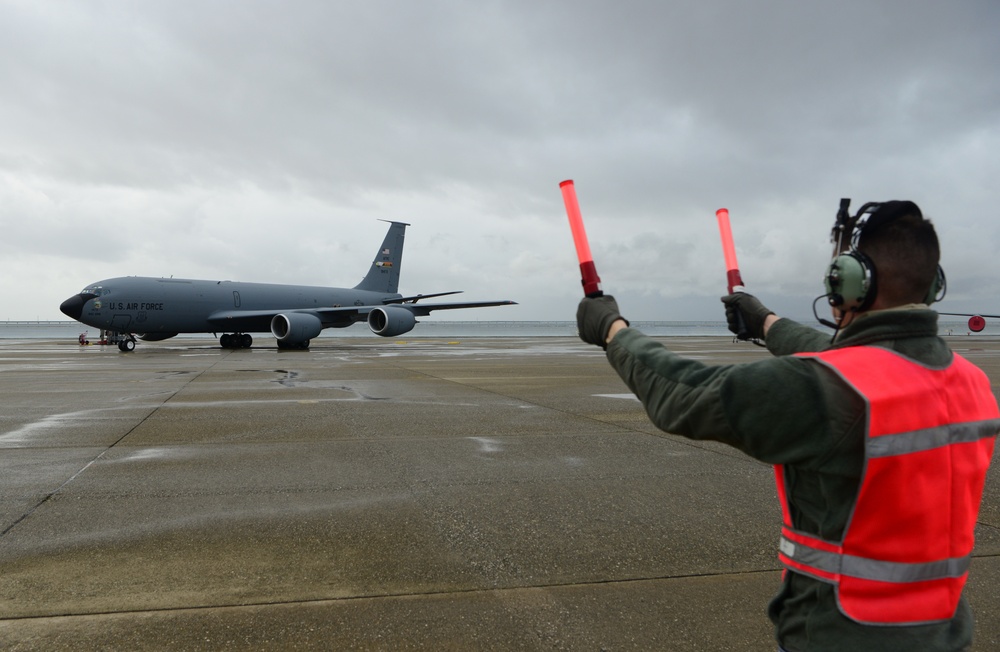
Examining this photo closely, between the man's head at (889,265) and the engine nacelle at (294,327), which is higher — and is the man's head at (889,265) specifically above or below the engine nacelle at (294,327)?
above

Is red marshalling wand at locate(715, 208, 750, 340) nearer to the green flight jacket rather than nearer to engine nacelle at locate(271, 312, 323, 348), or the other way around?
the green flight jacket

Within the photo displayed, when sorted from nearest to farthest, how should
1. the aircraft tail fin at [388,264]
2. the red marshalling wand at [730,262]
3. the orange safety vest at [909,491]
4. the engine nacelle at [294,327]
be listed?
the orange safety vest at [909,491] < the red marshalling wand at [730,262] < the engine nacelle at [294,327] < the aircraft tail fin at [388,264]

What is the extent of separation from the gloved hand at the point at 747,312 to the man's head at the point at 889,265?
0.84m

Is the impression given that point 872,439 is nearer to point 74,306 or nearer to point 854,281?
point 854,281

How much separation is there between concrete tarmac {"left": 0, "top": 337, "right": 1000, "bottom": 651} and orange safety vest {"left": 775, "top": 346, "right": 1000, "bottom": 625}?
1.50 m

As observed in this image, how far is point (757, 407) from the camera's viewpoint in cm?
167

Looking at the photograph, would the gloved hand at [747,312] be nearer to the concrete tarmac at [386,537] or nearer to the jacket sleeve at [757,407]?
the jacket sleeve at [757,407]

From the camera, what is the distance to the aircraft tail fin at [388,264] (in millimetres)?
43875

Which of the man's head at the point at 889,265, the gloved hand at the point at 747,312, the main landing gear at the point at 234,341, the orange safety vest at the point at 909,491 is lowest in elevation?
the main landing gear at the point at 234,341

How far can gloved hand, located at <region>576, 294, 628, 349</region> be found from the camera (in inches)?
79.0

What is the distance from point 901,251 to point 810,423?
57 centimetres

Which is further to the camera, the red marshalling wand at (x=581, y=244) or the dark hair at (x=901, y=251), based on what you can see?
the red marshalling wand at (x=581, y=244)

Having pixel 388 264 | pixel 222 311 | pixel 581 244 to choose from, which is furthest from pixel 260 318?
pixel 581 244

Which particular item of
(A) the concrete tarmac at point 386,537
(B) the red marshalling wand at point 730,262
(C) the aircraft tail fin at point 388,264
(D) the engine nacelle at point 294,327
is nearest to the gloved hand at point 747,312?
(B) the red marshalling wand at point 730,262
